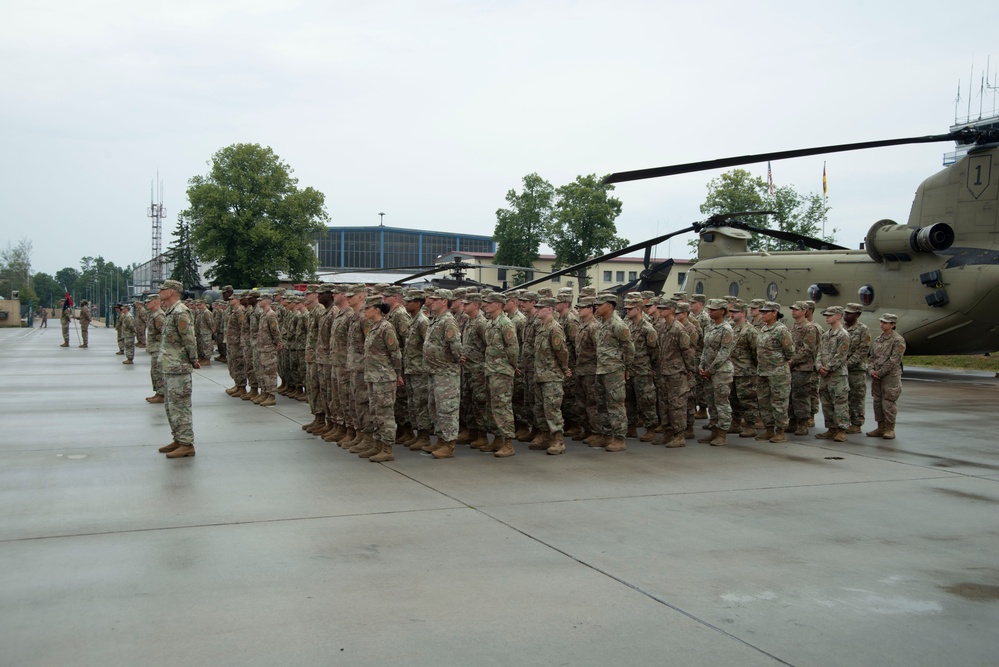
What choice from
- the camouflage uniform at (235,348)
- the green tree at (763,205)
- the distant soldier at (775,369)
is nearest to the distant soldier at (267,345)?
the camouflage uniform at (235,348)

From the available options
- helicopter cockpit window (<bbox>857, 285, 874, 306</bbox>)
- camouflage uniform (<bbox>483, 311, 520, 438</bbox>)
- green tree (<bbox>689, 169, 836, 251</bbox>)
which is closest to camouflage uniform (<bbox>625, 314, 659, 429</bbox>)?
camouflage uniform (<bbox>483, 311, 520, 438</bbox>)

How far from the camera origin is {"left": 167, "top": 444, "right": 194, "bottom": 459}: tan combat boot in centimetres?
828

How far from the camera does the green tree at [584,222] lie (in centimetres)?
5522

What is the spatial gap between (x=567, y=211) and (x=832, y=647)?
5253 centimetres

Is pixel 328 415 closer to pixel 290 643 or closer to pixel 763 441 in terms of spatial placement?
pixel 763 441

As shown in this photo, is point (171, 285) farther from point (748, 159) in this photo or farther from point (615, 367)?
point (748, 159)

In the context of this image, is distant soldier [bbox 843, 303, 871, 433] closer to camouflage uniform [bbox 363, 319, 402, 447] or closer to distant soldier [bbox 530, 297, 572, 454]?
distant soldier [bbox 530, 297, 572, 454]

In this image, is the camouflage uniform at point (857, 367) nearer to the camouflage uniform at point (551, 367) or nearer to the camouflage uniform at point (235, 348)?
the camouflage uniform at point (551, 367)

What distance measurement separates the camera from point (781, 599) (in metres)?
4.38

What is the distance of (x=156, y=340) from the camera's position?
11.8m

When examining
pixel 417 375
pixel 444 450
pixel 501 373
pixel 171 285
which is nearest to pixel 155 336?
pixel 171 285

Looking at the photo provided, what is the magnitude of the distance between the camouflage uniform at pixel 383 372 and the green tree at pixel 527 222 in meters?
49.2

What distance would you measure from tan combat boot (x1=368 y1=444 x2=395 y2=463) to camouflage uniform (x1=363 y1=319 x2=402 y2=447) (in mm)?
71

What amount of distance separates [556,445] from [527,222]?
4961 cm
